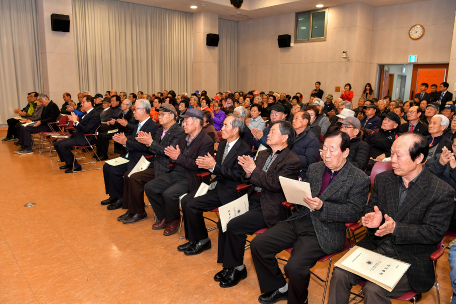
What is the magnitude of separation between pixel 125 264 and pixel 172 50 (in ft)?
38.8

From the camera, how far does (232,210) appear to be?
2869 millimetres

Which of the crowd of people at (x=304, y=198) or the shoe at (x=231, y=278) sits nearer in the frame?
the crowd of people at (x=304, y=198)

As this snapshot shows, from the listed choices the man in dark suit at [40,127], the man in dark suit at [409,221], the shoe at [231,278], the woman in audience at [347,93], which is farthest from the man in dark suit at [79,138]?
the woman in audience at [347,93]

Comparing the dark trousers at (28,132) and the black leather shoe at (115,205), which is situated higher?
the dark trousers at (28,132)

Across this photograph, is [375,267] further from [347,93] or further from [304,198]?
[347,93]

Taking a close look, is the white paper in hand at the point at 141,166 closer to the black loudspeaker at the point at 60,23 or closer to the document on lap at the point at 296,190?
the document on lap at the point at 296,190

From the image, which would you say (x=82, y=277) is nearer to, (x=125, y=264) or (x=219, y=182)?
(x=125, y=264)

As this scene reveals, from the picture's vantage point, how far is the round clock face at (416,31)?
34.6 ft

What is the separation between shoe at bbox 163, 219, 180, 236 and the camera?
3.70m

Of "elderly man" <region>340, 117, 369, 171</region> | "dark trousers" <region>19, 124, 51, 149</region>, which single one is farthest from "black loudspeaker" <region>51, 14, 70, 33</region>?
"elderly man" <region>340, 117, 369, 171</region>

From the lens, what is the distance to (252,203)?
3.05 m

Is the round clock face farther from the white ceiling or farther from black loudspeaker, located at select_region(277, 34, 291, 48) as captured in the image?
black loudspeaker, located at select_region(277, 34, 291, 48)

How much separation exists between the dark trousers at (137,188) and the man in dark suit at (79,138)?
2.54 metres

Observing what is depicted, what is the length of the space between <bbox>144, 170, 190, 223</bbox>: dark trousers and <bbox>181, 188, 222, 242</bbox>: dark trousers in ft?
0.91
